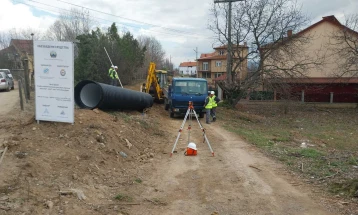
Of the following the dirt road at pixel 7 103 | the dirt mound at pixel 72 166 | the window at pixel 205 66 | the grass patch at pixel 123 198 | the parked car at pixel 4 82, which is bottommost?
the grass patch at pixel 123 198

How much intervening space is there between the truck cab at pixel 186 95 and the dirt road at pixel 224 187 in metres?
7.79

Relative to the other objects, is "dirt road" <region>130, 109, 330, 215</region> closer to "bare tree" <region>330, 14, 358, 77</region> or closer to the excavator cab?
the excavator cab

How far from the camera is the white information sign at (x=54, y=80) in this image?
866 centimetres

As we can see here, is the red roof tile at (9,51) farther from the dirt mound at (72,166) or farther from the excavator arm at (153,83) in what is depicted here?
the dirt mound at (72,166)

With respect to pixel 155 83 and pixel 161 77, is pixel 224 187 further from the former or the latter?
pixel 161 77

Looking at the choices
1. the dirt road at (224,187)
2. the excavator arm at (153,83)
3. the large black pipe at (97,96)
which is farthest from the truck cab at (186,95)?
the dirt road at (224,187)

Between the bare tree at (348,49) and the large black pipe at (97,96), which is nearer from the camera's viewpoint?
the large black pipe at (97,96)

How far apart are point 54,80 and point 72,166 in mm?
2865

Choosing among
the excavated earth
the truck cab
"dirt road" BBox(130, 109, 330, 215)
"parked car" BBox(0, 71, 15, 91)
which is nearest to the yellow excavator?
the truck cab

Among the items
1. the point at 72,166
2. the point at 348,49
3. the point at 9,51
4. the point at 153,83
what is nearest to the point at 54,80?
the point at 72,166

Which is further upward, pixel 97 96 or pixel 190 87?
pixel 190 87

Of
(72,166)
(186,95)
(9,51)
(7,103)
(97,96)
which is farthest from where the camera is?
(9,51)

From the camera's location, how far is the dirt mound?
215 inches

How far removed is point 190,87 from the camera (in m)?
19.0
